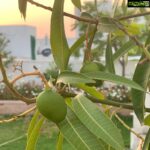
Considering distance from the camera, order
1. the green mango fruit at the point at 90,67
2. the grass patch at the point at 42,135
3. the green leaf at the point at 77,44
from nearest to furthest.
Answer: the green mango fruit at the point at 90,67 < the green leaf at the point at 77,44 < the grass patch at the point at 42,135

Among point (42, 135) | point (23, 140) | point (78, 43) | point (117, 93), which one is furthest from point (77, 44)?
point (117, 93)

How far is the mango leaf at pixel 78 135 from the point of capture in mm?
566

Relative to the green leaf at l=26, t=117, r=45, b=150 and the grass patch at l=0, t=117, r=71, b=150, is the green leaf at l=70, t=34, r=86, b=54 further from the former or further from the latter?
the grass patch at l=0, t=117, r=71, b=150

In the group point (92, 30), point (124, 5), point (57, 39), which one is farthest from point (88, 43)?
point (124, 5)

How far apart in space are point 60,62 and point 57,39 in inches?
1.3

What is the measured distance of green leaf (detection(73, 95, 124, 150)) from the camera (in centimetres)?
56

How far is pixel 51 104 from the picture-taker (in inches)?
22.1

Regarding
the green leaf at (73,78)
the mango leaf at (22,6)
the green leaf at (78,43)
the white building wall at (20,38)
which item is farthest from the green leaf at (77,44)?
the white building wall at (20,38)

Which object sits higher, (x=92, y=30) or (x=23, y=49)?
(x=92, y=30)

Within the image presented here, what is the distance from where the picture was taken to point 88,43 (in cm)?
78

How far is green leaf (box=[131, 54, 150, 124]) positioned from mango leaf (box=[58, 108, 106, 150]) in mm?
92

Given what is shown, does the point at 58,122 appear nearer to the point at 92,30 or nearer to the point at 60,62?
the point at 60,62

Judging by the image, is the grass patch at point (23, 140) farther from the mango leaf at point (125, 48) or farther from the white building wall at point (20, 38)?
the white building wall at point (20, 38)

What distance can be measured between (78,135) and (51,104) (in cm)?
5
